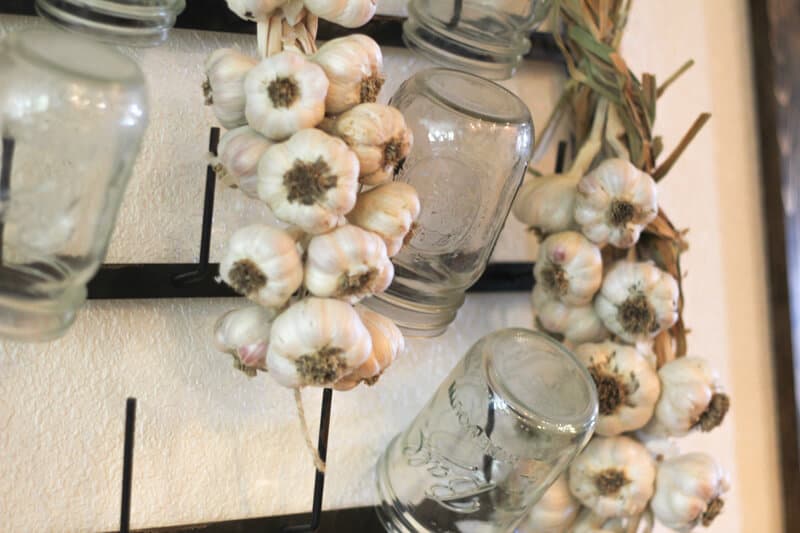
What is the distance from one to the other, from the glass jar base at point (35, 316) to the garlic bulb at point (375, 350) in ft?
0.50

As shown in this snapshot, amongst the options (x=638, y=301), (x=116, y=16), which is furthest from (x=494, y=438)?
(x=116, y=16)

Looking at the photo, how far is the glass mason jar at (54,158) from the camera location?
386mm

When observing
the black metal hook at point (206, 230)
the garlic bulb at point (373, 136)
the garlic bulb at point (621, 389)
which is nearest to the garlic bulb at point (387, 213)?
the garlic bulb at point (373, 136)

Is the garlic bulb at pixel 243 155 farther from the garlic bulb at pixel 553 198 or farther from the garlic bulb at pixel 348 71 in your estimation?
the garlic bulb at pixel 553 198

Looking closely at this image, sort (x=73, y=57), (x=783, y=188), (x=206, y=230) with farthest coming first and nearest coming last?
1. (x=783, y=188)
2. (x=206, y=230)
3. (x=73, y=57)

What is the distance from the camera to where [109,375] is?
0.53 meters

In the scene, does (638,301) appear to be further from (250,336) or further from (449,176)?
(250,336)

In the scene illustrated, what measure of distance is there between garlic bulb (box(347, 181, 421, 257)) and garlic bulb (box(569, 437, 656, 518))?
0.25 meters

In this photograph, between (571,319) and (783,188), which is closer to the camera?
(571,319)

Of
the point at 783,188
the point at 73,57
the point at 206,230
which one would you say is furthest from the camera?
the point at 783,188

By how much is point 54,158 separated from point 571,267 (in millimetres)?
356

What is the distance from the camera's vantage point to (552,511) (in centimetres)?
60

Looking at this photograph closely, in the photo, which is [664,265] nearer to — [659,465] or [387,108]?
[659,465]

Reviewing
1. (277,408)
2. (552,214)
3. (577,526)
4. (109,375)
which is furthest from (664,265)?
(109,375)
